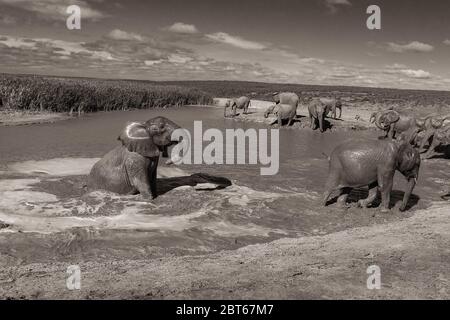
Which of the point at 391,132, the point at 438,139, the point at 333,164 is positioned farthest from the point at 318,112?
the point at 333,164

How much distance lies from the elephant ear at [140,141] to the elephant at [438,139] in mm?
11956

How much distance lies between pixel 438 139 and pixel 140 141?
12.5m

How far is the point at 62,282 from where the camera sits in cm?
654

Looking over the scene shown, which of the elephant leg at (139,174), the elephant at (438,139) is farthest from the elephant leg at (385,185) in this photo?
the elephant at (438,139)

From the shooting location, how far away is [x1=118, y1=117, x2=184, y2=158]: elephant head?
10.4 m

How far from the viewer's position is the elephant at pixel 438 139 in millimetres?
17812

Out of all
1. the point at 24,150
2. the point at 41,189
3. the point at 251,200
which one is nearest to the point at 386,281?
the point at 251,200

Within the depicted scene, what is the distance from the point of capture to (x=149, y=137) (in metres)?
10.4

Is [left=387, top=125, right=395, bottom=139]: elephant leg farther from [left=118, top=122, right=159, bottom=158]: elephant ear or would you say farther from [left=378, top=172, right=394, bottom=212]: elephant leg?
[left=118, top=122, right=159, bottom=158]: elephant ear

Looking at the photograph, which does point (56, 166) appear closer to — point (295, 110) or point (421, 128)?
point (421, 128)

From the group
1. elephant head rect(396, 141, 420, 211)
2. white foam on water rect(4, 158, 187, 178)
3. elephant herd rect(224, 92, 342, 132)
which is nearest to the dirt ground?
elephant head rect(396, 141, 420, 211)

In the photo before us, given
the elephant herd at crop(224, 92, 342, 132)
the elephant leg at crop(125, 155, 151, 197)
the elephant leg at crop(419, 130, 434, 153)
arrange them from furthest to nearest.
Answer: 1. the elephant herd at crop(224, 92, 342, 132)
2. the elephant leg at crop(419, 130, 434, 153)
3. the elephant leg at crop(125, 155, 151, 197)

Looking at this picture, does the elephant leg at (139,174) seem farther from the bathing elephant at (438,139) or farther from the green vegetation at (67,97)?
the green vegetation at (67,97)

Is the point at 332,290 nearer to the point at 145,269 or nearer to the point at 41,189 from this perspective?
the point at 145,269
